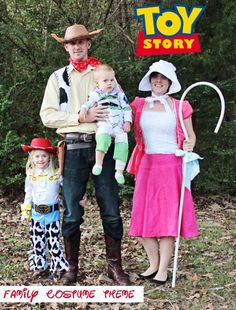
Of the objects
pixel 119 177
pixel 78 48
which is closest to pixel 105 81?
pixel 78 48

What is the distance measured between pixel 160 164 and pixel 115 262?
904mm

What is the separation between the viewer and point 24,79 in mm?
8320

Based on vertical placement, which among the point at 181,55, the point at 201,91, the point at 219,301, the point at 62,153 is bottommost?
the point at 219,301

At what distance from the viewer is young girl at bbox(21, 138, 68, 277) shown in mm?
4801

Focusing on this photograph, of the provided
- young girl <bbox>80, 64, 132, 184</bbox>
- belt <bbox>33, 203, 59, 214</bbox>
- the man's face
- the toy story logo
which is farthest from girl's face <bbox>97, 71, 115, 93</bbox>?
the toy story logo

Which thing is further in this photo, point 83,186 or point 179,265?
point 179,265

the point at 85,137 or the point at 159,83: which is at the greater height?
the point at 159,83

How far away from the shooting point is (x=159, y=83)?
4.63 m

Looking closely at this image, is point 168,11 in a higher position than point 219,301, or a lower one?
higher

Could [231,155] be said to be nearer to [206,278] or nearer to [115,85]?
[206,278]

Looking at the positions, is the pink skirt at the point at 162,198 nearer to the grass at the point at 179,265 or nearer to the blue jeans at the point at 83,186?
the blue jeans at the point at 83,186

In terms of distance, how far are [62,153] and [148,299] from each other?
52.6 inches

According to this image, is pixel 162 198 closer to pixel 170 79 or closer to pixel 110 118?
pixel 110 118

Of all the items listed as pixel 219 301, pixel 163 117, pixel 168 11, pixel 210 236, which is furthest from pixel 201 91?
pixel 219 301
